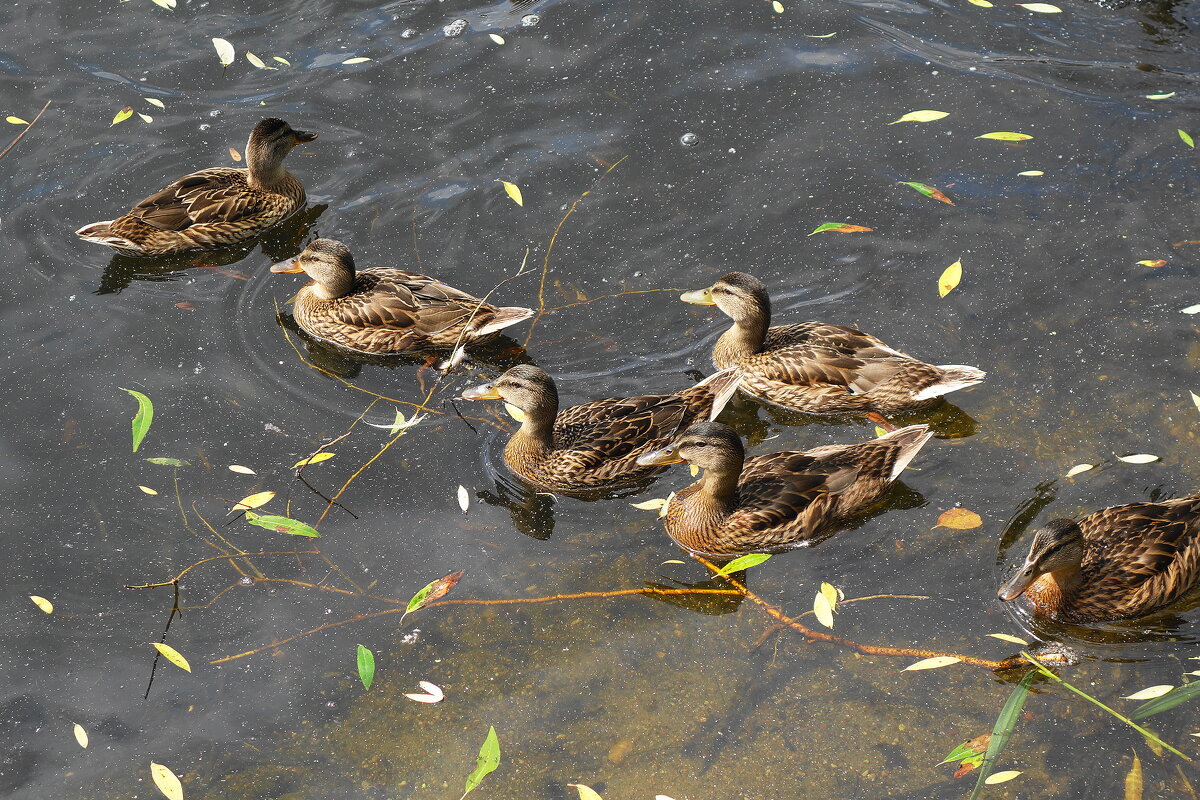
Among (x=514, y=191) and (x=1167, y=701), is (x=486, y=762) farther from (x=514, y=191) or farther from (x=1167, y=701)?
(x=514, y=191)

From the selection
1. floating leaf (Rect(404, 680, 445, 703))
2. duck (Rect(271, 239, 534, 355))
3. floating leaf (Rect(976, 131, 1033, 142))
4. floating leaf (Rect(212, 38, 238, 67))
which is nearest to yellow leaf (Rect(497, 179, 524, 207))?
duck (Rect(271, 239, 534, 355))

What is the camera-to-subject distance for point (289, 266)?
777cm

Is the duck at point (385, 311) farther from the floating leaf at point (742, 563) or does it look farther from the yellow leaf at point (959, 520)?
the yellow leaf at point (959, 520)

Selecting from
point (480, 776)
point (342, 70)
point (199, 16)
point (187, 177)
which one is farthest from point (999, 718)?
point (199, 16)

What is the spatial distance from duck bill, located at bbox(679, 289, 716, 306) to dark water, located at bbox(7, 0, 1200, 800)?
1.15 feet

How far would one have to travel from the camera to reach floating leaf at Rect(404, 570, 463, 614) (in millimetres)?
5852

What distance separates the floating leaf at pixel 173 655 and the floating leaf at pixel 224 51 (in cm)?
570

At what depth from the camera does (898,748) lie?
526 centimetres

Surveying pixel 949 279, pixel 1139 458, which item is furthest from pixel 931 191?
pixel 1139 458

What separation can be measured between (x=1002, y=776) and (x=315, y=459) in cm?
427

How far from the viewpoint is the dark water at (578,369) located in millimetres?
5379

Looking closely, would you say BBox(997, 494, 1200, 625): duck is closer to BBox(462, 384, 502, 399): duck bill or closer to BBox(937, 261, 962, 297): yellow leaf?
BBox(937, 261, 962, 297): yellow leaf

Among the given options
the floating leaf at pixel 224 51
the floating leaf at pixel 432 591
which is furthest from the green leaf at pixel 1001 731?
the floating leaf at pixel 224 51

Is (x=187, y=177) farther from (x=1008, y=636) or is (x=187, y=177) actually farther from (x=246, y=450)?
(x=1008, y=636)
